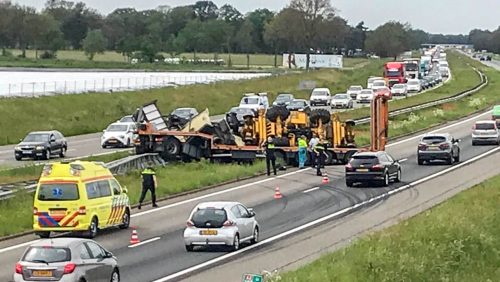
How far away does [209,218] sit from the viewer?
30.5 metres

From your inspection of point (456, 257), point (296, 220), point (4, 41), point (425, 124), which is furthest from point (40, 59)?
point (456, 257)

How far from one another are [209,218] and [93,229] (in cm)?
425

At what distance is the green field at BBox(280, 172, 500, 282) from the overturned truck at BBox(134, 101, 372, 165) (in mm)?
20295

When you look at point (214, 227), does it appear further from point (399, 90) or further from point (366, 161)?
point (399, 90)

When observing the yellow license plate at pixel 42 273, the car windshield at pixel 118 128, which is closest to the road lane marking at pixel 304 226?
the yellow license plate at pixel 42 273

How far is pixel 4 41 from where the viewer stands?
164500 millimetres

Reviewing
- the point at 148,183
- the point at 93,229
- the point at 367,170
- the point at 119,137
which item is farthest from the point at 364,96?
the point at 93,229

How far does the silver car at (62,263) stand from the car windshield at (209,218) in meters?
6.84

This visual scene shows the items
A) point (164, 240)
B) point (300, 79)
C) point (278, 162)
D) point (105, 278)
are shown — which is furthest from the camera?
point (300, 79)

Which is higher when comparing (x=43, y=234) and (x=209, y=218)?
(x=209, y=218)

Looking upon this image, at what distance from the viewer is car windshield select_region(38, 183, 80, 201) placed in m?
32.2

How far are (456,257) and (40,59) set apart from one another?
13474cm

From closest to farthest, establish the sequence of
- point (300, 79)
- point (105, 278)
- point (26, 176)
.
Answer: point (105, 278) < point (26, 176) < point (300, 79)

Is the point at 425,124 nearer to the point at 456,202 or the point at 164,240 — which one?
the point at 456,202
